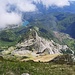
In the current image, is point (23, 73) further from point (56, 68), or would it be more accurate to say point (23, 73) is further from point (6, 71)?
point (56, 68)

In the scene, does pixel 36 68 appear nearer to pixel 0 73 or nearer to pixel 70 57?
pixel 0 73

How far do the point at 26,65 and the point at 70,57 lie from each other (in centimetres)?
4243

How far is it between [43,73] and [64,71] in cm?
766

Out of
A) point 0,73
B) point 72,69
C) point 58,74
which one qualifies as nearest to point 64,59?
point 72,69

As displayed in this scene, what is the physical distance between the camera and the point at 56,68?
276 ft

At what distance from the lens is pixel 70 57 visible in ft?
390

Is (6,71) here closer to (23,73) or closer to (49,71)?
(23,73)

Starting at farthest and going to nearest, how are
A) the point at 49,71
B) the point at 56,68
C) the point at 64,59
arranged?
the point at 64,59
the point at 56,68
the point at 49,71

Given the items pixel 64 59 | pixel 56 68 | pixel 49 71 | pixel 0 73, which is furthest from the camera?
pixel 64 59

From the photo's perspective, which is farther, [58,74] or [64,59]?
[64,59]

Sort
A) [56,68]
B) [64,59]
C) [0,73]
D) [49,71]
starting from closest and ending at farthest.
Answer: [0,73]
[49,71]
[56,68]
[64,59]

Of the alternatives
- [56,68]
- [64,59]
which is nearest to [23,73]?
[56,68]

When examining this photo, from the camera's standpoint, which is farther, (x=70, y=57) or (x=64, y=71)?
(x=70, y=57)

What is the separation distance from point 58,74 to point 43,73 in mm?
4204
